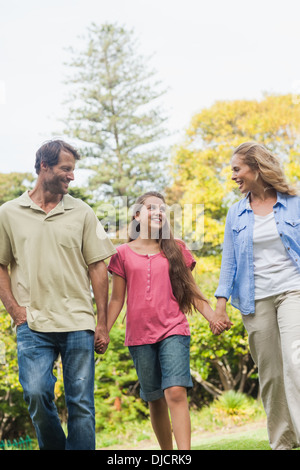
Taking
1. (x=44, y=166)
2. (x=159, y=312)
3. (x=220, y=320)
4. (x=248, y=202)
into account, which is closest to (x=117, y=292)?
(x=159, y=312)

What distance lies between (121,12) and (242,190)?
20.3 metres

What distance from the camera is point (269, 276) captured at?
4.18 metres

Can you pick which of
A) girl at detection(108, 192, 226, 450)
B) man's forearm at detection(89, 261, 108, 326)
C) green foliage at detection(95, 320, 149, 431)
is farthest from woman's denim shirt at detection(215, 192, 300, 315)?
green foliage at detection(95, 320, 149, 431)

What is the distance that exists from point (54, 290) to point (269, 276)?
1496mm

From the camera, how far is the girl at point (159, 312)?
4047 millimetres

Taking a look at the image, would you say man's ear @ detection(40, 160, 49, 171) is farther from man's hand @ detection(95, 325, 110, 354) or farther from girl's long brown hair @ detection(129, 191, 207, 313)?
man's hand @ detection(95, 325, 110, 354)

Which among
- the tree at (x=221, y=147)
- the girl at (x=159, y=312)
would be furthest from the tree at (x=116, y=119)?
the girl at (x=159, y=312)

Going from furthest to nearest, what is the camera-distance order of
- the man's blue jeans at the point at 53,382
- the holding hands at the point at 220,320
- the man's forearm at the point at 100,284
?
1. the holding hands at the point at 220,320
2. the man's forearm at the point at 100,284
3. the man's blue jeans at the point at 53,382

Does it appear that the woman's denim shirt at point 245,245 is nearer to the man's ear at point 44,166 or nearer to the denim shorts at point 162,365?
the denim shorts at point 162,365

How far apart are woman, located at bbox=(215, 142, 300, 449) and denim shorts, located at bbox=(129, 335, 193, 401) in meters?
0.51

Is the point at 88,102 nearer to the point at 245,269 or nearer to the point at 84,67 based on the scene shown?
the point at 84,67

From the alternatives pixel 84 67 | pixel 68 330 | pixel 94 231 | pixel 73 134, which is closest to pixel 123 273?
pixel 94 231

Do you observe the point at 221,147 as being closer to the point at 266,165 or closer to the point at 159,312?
the point at 266,165

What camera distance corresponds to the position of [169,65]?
2289 cm
